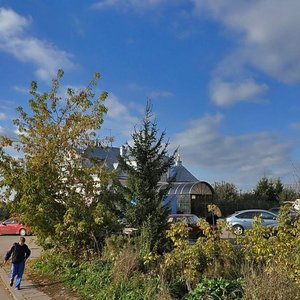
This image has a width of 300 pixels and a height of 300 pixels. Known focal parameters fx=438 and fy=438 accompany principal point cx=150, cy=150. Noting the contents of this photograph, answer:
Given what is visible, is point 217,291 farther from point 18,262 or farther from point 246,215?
point 246,215

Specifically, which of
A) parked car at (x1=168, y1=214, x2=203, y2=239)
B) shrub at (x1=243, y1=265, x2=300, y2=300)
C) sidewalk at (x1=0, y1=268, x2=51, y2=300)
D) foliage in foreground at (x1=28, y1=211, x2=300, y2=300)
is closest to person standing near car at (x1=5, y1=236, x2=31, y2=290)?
sidewalk at (x1=0, y1=268, x2=51, y2=300)

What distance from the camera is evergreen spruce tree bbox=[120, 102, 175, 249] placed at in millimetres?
12367

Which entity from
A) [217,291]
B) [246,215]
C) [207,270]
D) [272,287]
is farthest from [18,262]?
[246,215]

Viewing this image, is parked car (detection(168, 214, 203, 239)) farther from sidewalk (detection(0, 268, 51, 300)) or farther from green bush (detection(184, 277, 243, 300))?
green bush (detection(184, 277, 243, 300))

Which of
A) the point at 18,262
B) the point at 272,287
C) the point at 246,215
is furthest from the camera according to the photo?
the point at 246,215

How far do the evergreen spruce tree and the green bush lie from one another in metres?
5.18

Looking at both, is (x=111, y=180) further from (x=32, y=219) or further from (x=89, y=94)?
(x=89, y=94)

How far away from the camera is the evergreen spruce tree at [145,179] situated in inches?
487

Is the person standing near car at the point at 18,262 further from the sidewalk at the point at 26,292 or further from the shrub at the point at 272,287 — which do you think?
the shrub at the point at 272,287

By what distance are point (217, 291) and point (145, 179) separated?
6.26 meters

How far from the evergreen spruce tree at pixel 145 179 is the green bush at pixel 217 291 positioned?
518 cm

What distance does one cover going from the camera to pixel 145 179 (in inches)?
497

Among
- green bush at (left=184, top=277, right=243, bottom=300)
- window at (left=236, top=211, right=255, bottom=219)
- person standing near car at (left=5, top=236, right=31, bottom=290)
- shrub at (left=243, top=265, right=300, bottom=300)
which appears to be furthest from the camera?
window at (left=236, top=211, right=255, bottom=219)

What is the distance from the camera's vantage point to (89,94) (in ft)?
50.7
